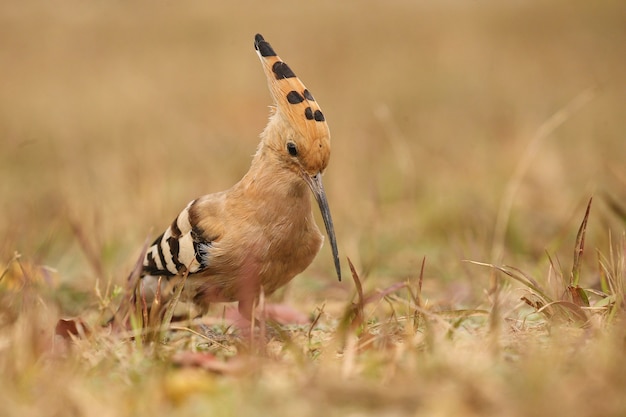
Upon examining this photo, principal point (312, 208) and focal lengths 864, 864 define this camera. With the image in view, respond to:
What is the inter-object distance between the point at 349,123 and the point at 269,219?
4690 mm

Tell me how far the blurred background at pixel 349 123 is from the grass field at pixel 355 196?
0.03 meters

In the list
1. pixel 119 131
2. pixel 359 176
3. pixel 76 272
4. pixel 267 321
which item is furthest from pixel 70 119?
pixel 267 321

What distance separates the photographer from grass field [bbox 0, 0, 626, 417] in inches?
64.3

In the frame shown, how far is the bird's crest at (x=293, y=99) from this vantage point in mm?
2473

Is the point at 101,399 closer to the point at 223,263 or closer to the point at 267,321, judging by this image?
the point at 267,321

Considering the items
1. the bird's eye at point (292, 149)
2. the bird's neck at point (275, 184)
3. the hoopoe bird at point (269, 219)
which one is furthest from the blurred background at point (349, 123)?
the bird's eye at point (292, 149)

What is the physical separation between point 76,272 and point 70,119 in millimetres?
4264

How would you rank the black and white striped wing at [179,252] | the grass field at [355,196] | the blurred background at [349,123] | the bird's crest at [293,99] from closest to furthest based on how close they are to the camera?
the grass field at [355,196] → the bird's crest at [293,99] → the black and white striped wing at [179,252] → the blurred background at [349,123]

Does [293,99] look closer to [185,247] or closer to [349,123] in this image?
[185,247]

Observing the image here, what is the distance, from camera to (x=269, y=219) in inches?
101

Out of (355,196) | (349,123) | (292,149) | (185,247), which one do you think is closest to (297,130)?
(292,149)

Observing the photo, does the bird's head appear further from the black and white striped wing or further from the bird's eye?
the black and white striped wing

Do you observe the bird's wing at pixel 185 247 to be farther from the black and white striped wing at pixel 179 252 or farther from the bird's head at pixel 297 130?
the bird's head at pixel 297 130

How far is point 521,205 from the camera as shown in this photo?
14.5ft
